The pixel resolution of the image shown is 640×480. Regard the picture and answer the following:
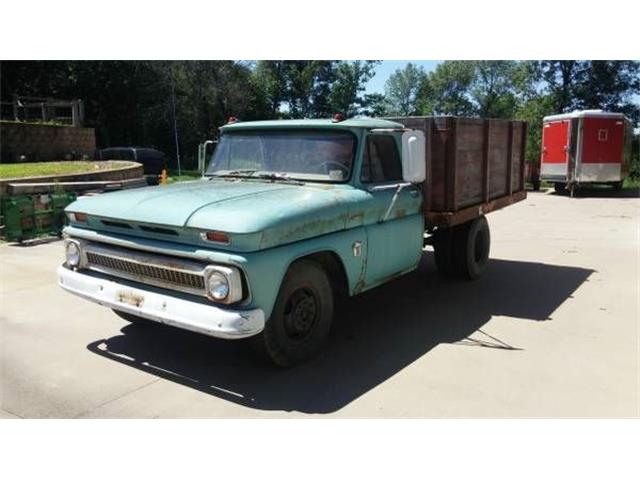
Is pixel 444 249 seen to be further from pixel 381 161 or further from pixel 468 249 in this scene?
pixel 381 161

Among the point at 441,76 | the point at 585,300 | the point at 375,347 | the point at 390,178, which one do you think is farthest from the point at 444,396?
the point at 441,76

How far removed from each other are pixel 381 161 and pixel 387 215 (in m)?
0.55

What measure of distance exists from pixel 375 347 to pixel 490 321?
1471 mm

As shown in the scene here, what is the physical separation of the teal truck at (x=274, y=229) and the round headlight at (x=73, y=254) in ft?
0.04

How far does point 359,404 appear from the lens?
413 cm

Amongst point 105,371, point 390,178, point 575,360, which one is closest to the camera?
point 105,371

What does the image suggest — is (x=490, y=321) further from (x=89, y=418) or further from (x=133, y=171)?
(x=133, y=171)

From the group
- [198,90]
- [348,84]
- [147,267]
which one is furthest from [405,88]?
[147,267]

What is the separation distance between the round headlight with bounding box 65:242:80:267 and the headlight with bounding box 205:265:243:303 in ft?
5.26

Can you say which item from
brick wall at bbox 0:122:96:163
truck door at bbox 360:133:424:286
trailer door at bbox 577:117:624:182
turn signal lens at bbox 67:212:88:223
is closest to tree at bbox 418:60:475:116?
trailer door at bbox 577:117:624:182

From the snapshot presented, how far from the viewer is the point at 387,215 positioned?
5559 millimetres

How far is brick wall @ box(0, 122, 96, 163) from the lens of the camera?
17731 mm

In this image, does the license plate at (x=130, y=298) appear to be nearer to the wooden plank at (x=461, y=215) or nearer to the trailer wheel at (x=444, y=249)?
the wooden plank at (x=461, y=215)

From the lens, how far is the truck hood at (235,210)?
4.09m
